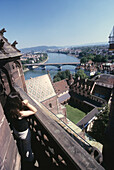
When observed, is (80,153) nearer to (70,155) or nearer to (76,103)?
(70,155)

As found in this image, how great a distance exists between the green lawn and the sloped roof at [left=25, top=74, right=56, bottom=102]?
903cm

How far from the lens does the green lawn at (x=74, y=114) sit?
2419cm

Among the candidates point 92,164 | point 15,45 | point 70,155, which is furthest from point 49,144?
point 15,45

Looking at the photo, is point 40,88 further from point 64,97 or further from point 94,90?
point 94,90

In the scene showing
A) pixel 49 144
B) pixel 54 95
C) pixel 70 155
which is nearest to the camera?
pixel 70 155

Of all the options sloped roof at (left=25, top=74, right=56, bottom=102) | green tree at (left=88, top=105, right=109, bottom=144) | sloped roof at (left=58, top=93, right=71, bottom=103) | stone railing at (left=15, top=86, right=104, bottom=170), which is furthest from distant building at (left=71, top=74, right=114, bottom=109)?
stone railing at (left=15, top=86, right=104, bottom=170)

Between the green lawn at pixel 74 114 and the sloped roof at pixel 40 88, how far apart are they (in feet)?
29.6

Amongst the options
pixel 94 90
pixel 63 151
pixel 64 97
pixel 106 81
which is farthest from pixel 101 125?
pixel 63 151

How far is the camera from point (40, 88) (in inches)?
743

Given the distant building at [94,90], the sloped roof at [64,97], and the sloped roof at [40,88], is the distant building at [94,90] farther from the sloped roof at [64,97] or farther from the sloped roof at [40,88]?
the sloped roof at [40,88]

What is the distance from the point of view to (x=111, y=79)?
28875 mm

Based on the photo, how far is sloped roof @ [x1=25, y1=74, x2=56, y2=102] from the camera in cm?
1808

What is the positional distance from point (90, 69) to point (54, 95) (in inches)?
1710

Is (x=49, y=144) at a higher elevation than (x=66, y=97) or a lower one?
higher
